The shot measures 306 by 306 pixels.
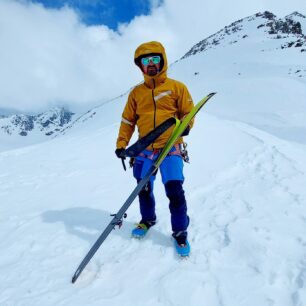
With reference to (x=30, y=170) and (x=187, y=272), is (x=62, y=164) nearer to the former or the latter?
(x=30, y=170)

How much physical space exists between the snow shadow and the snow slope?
2cm

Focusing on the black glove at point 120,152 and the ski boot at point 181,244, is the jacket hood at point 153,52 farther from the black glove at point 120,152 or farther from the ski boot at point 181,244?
the ski boot at point 181,244

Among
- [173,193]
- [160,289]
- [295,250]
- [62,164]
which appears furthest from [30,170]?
[295,250]

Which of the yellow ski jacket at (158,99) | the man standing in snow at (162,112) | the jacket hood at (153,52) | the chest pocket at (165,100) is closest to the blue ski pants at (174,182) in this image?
the man standing in snow at (162,112)

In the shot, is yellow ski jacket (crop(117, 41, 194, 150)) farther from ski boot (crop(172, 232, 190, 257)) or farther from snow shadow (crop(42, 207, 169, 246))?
snow shadow (crop(42, 207, 169, 246))

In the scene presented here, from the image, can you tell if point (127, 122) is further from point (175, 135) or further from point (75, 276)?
point (75, 276)

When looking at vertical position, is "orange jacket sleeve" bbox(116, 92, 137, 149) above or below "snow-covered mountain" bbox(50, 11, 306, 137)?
below

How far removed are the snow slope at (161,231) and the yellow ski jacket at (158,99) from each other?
1635 mm

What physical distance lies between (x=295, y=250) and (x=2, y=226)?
4764mm

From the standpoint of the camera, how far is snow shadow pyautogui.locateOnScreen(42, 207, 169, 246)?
201 inches

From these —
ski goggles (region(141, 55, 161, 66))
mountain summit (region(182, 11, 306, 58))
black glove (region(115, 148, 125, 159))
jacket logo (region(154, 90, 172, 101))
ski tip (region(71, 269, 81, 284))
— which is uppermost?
mountain summit (region(182, 11, 306, 58))

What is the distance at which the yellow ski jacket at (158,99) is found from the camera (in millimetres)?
4586

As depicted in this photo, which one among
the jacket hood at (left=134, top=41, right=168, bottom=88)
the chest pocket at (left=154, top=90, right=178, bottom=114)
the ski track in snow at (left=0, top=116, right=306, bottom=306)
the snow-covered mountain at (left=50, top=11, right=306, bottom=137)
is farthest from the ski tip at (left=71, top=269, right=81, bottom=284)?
the snow-covered mountain at (left=50, top=11, right=306, bottom=137)

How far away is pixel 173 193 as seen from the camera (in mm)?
4453
